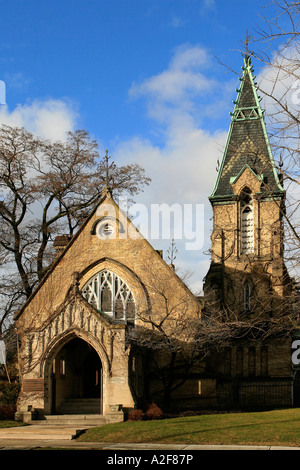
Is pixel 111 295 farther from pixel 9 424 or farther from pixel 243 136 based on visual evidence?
pixel 243 136

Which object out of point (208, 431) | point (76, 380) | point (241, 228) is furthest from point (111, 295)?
point (208, 431)

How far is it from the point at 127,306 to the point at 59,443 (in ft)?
40.2

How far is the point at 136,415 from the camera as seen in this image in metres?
23.4

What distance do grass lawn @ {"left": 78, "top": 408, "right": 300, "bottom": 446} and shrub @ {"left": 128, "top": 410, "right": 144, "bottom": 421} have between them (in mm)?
987

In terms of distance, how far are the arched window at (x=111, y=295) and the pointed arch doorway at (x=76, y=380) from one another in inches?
80.8

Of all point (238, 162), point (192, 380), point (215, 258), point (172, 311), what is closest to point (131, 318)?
point (172, 311)

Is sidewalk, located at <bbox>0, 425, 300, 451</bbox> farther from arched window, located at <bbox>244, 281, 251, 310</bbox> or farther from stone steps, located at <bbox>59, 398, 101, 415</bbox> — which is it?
arched window, located at <bbox>244, 281, 251, 310</bbox>

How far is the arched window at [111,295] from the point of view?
3041 centimetres

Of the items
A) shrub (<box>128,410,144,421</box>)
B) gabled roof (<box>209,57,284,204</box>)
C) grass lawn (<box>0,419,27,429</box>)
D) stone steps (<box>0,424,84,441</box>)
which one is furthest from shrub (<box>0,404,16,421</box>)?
gabled roof (<box>209,57,284,204</box>)

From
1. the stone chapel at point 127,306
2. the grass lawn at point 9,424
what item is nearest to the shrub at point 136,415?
the stone chapel at point 127,306

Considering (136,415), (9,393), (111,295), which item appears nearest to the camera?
(136,415)

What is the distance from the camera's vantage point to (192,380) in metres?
29.1

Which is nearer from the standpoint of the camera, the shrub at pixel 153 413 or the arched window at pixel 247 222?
the shrub at pixel 153 413

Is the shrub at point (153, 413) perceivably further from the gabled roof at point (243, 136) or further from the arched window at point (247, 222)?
the gabled roof at point (243, 136)
